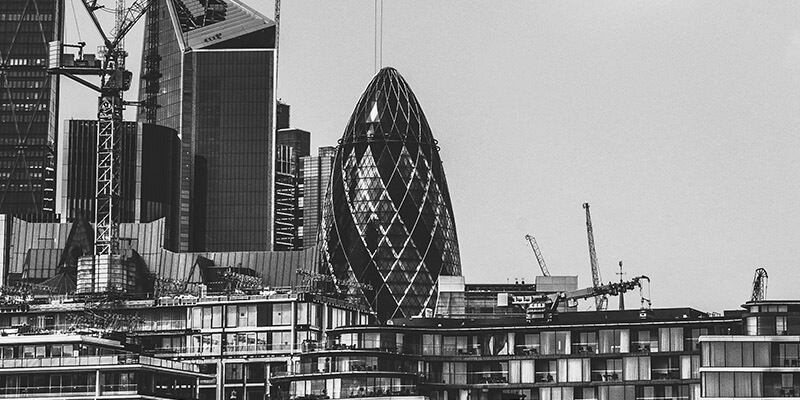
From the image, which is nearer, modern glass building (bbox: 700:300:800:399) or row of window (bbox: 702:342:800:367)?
modern glass building (bbox: 700:300:800:399)

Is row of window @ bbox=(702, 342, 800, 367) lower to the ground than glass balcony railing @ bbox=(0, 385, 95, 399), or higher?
higher

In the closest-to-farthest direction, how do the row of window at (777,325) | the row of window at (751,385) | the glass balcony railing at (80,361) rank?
1. the row of window at (751,385)
2. the row of window at (777,325)
3. the glass balcony railing at (80,361)

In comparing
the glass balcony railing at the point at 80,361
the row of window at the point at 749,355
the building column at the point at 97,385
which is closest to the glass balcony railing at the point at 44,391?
the building column at the point at 97,385

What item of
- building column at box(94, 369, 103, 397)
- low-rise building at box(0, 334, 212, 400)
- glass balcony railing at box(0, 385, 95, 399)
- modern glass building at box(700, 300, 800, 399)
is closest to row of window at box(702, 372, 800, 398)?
modern glass building at box(700, 300, 800, 399)

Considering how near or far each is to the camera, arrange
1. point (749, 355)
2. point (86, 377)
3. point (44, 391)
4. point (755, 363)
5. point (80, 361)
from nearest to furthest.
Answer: point (755, 363) < point (749, 355) < point (86, 377) < point (44, 391) < point (80, 361)

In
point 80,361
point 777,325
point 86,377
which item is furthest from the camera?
point 80,361

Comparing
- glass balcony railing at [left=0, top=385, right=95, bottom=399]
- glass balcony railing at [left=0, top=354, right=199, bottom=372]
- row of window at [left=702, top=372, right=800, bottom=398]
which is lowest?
glass balcony railing at [left=0, top=385, right=95, bottom=399]

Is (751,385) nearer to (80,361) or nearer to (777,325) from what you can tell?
(777,325)

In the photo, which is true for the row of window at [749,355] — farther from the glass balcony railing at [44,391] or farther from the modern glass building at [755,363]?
the glass balcony railing at [44,391]

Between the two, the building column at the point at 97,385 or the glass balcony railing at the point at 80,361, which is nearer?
the building column at the point at 97,385

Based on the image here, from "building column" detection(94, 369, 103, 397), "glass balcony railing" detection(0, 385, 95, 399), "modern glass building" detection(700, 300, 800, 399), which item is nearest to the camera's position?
"modern glass building" detection(700, 300, 800, 399)

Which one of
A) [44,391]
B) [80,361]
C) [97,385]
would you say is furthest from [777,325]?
[44,391]

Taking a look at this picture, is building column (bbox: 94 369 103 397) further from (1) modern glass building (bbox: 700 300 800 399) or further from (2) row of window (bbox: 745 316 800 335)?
(2) row of window (bbox: 745 316 800 335)

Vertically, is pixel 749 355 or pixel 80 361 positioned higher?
pixel 749 355
